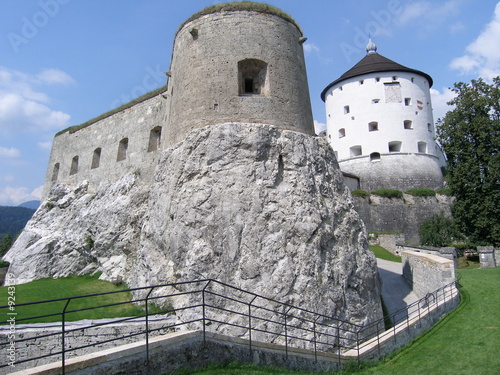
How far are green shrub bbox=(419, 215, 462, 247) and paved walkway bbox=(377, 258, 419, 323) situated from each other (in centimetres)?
638

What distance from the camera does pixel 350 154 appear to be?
128 ft

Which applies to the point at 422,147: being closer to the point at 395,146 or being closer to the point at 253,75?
the point at 395,146

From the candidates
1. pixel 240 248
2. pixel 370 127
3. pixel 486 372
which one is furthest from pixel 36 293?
pixel 370 127

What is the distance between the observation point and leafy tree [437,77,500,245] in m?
24.4

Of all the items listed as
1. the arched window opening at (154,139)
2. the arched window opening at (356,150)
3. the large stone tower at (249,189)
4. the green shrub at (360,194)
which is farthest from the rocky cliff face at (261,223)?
the arched window opening at (356,150)

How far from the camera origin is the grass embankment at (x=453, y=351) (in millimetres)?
8359

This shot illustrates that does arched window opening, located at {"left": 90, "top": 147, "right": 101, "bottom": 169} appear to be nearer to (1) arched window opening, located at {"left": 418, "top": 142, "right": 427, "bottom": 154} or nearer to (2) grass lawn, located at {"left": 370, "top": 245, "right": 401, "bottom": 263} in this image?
(2) grass lawn, located at {"left": 370, "top": 245, "right": 401, "bottom": 263}

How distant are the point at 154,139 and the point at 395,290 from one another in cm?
1395

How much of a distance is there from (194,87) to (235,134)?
2651mm

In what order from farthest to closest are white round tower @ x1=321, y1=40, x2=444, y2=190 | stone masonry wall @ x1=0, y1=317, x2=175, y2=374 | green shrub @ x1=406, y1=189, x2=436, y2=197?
1. white round tower @ x1=321, y1=40, x2=444, y2=190
2. green shrub @ x1=406, y1=189, x2=436, y2=197
3. stone masonry wall @ x1=0, y1=317, x2=175, y2=374

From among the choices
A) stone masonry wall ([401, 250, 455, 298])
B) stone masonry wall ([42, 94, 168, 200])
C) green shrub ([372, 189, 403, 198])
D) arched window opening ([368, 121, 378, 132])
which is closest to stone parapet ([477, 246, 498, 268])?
stone masonry wall ([401, 250, 455, 298])

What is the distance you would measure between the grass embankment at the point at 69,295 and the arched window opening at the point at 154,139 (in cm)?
665

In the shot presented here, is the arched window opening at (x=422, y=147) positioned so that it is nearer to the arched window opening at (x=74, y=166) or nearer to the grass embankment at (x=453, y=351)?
the grass embankment at (x=453, y=351)

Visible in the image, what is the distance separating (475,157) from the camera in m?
25.8
